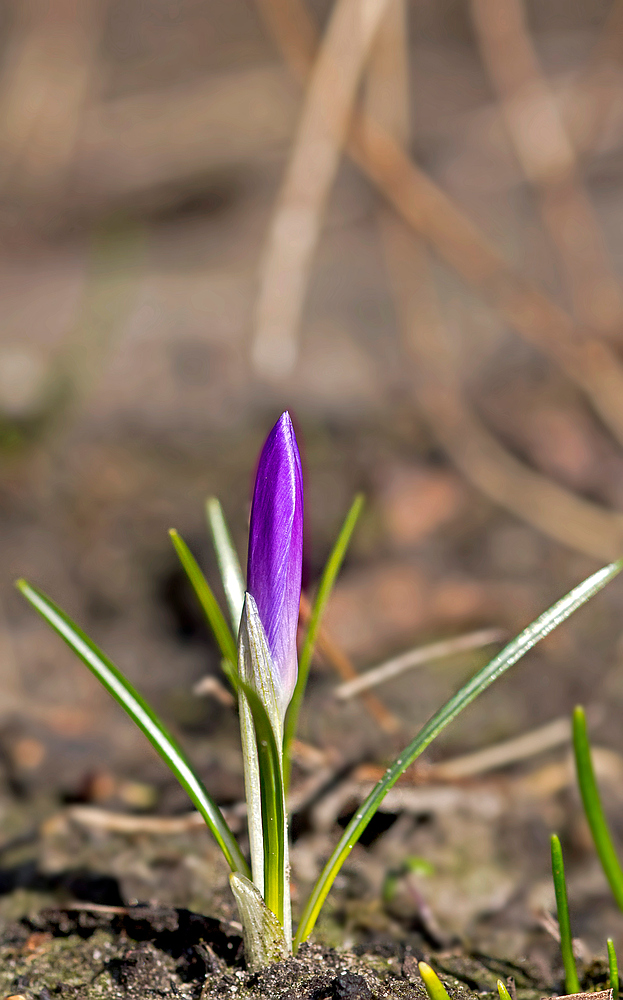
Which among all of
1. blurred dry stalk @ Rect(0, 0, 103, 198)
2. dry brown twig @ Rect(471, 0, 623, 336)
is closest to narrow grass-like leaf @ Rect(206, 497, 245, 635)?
dry brown twig @ Rect(471, 0, 623, 336)

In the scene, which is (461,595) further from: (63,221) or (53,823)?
(63,221)

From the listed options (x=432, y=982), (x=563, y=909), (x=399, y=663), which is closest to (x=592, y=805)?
(x=563, y=909)

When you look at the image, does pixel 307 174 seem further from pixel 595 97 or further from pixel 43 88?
pixel 595 97

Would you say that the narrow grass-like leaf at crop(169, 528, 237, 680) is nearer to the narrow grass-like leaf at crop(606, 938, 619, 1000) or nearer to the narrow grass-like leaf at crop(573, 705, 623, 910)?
the narrow grass-like leaf at crop(573, 705, 623, 910)

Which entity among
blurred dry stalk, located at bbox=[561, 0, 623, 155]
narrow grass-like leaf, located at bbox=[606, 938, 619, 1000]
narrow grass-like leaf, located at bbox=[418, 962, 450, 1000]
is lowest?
narrow grass-like leaf, located at bbox=[606, 938, 619, 1000]

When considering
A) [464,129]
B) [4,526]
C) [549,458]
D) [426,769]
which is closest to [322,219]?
[464,129]

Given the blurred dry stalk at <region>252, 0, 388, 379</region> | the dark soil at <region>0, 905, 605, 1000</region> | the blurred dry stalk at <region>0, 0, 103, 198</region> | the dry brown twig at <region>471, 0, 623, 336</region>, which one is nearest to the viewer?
the dark soil at <region>0, 905, 605, 1000</region>
